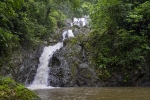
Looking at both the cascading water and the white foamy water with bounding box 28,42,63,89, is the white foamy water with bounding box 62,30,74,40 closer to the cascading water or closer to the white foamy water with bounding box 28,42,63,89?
the cascading water

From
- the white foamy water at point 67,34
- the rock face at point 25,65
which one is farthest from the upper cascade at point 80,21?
the rock face at point 25,65

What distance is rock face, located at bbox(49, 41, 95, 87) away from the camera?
44.3ft

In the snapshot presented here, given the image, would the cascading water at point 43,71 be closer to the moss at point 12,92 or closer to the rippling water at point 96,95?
the rippling water at point 96,95

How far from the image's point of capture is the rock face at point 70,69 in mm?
13516

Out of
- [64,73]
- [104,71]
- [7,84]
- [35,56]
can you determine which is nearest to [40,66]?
[35,56]

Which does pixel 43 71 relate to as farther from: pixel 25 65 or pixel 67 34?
pixel 67 34

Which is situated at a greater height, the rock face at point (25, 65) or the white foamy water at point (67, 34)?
the white foamy water at point (67, 34)

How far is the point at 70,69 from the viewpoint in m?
14.2

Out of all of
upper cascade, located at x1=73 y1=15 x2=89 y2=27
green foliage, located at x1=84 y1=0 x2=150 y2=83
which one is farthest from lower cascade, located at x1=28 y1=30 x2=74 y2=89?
upper cascade, located at x1=73 y1=15 x2=89 y2=27

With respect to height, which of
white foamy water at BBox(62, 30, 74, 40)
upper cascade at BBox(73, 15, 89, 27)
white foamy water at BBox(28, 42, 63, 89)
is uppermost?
upper cascade at BBox(73, 15, 89, 27)

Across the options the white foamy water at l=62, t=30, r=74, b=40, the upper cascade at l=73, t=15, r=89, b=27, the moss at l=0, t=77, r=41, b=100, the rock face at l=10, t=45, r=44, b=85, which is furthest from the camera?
the upper cascade at l=73, t=15, r=89, b=27

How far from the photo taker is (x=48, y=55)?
54.4ft

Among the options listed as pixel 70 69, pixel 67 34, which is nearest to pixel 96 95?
pixel 70 69

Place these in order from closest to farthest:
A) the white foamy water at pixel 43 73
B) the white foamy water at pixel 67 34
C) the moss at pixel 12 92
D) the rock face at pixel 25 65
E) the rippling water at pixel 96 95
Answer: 1. the moss at pixel 12 92
2. the rippling water at pixel 96 95
3. the rock face at pixel 25 65
4. the white foamy water at pixel 43 73
5. the white foamy water at pixel 67 34
